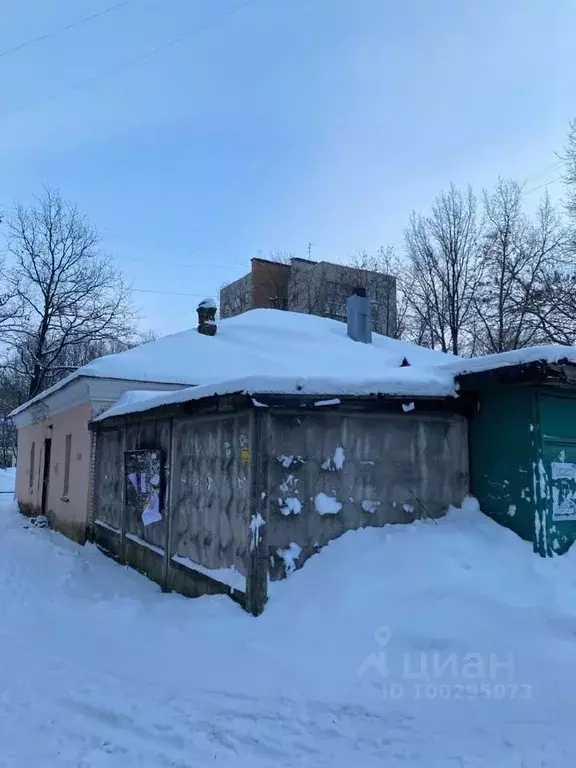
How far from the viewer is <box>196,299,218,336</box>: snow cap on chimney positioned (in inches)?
555

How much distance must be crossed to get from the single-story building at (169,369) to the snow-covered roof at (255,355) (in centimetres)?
2

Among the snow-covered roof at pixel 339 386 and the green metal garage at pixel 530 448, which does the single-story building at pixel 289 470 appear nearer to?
the snow-covered roof at pixel 339 386

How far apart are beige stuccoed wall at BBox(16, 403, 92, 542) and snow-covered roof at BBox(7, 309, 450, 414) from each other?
810 mm

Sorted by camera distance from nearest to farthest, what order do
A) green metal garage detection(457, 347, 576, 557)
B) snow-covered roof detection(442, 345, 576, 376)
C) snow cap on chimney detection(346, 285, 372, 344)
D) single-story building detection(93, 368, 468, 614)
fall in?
snow-covered roof detection(442, 345, 576, 376)
single-story building detection(93, 368, 468, 614)
green metal garage detection(457, 347, 576, 557)
snow cap on chimney detection(346, 285, 372, 344)

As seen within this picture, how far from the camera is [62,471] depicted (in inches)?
530

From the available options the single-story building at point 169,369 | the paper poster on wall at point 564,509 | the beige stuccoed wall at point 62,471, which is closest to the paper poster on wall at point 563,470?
the paper poster on wall at point 564,509

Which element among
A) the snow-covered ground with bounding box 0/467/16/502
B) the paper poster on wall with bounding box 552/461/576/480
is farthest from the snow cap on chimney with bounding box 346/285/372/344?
the snow-covered ground with bounding box 0/467/16/502

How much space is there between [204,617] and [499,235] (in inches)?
916

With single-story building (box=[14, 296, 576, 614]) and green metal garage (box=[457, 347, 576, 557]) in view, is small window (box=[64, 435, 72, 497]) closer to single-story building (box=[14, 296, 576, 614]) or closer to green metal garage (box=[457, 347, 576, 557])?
single-story building (box=[14, 296, 576, 614])

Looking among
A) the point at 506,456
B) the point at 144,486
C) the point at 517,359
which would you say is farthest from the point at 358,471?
the point at 144,486

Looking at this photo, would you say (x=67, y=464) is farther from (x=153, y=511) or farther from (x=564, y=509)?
(x=564, y=509)

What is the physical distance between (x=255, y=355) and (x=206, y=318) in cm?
201

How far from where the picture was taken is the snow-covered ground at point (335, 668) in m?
3.46

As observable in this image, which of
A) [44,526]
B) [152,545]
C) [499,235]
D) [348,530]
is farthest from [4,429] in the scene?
[348,530]
